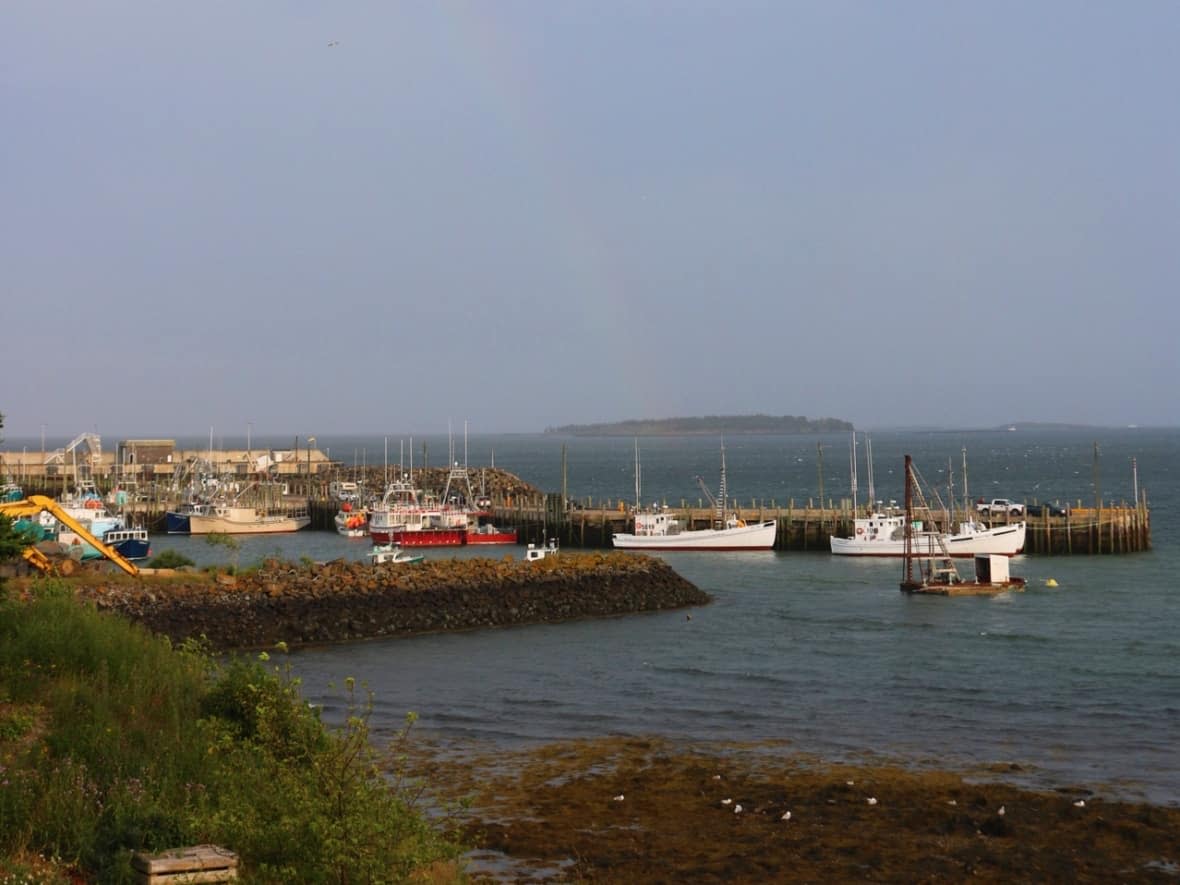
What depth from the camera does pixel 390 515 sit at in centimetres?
8331

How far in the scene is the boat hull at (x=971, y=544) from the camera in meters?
66.9

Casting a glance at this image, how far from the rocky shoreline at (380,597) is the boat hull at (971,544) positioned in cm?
1978

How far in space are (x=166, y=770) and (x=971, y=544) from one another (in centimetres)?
5754

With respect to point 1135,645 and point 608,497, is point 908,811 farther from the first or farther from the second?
point 608,497

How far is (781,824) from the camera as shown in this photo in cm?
1959

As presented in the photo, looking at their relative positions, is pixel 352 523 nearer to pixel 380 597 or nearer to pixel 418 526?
pixel 418 526

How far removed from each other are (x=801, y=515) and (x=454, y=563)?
32.5 meters

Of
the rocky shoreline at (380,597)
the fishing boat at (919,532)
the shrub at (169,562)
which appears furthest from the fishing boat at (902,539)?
the shrub at (169,562)

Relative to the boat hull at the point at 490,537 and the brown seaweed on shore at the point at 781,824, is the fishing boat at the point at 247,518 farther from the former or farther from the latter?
the brown seaweed on shore at the point at 781,824

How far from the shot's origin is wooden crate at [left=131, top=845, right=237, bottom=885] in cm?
1186

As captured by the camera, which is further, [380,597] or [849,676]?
[380,597]

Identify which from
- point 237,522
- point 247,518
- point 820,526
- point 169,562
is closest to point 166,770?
point 169,562

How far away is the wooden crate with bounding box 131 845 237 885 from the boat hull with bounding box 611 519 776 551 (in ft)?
208

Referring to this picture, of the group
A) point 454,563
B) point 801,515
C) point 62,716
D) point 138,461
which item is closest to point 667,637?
point 454,563
